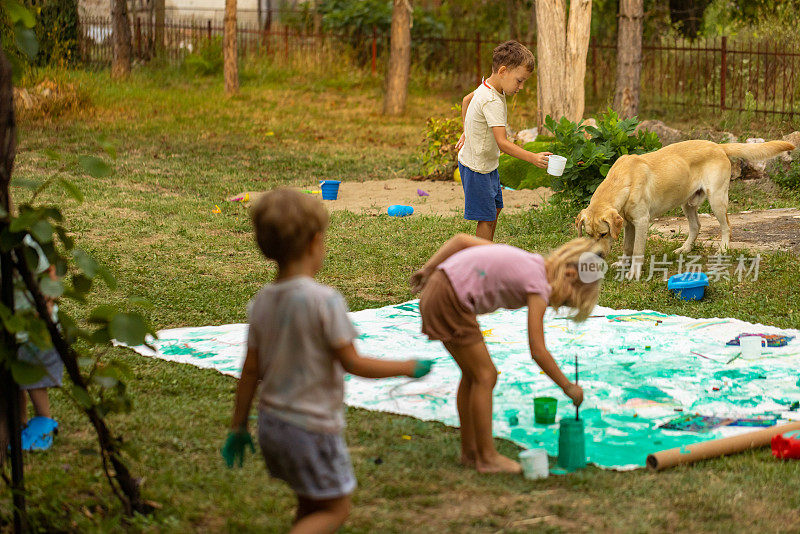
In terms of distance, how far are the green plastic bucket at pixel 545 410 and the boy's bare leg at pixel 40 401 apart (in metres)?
2.43

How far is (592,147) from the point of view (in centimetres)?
889

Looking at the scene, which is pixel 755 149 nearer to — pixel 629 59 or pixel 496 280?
pixel 496 280

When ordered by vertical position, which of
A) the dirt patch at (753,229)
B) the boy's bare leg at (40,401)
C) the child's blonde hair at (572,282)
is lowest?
the boy's bare leg at (40,401)

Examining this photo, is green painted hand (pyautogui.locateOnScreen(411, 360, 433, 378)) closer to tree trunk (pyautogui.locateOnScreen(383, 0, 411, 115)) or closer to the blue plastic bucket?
the blue plastic bucket

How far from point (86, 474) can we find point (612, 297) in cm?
463

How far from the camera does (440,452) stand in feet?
14.1

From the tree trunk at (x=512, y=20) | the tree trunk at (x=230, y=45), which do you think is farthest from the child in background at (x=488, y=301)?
the tree trunk at (x=512, y=20)

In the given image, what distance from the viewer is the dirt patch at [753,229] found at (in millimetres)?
8766

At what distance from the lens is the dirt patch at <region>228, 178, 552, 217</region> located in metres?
11.3

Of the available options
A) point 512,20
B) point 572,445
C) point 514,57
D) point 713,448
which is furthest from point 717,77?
point 572,445

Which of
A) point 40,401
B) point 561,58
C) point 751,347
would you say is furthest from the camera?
point 561,58

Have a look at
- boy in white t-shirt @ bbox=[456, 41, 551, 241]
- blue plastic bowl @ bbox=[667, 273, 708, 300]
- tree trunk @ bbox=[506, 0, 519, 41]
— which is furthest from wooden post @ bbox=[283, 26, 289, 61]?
blue plastic bowl @ bbox=[667, 273, 708, 300]

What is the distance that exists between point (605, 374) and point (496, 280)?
1.87m

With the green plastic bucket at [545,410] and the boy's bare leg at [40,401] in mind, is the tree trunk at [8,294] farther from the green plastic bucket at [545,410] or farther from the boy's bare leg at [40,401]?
the green plastic bucket at [545,410]
